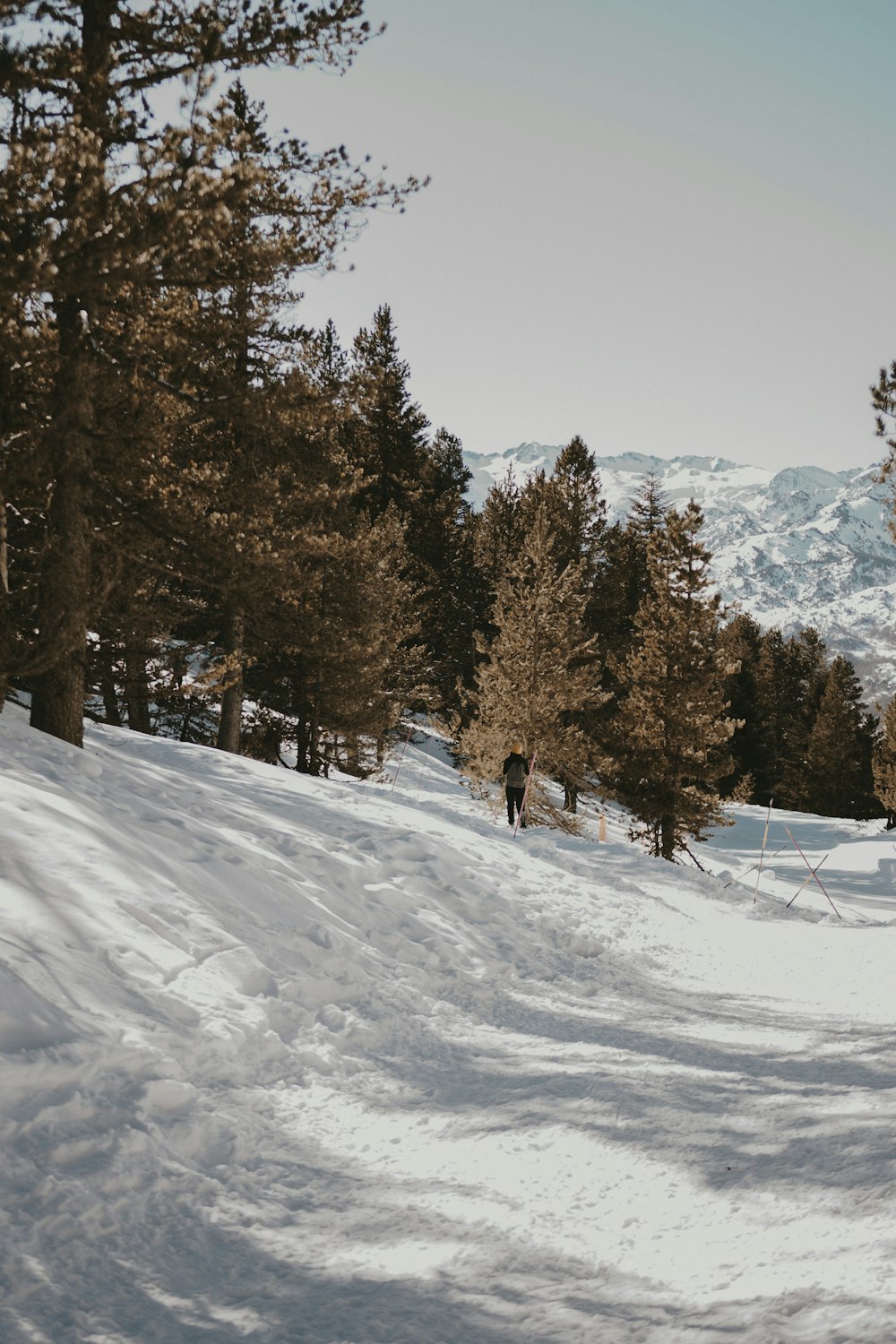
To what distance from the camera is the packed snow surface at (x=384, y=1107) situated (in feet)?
11.0

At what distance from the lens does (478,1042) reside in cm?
661

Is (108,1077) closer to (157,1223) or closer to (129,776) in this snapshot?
(157,1223)

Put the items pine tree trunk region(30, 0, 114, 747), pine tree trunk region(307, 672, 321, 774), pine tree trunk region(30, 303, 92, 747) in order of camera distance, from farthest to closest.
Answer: pine tree trunk region(307, 672, 321, 774) → pine tree trunk region(30, 303, 92, 747) → pine tree trunk region(30, 0, 114, 747)

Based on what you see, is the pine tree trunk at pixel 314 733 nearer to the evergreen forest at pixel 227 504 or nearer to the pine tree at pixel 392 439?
the evergreen forest at pixel 227 504

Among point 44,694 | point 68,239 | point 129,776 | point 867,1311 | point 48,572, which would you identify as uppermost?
point 68,239

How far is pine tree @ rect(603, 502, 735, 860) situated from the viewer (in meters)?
A: 24.0

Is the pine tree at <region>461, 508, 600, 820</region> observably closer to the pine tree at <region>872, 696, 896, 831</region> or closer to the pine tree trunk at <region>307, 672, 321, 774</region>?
the pine tree trunk at <region>307, 672, 321, 774</region>

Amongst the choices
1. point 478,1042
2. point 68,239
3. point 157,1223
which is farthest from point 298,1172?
point 68,239

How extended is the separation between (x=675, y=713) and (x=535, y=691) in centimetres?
384

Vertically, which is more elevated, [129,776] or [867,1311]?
[129,776]

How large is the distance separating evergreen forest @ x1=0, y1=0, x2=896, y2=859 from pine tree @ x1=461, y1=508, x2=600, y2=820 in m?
0.08

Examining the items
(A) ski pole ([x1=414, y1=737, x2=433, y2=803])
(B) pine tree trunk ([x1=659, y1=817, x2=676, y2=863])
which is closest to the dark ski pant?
(A) ski pole ([x1=414, y1=737, x2=433, y2=803])

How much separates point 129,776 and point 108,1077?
19.0ft

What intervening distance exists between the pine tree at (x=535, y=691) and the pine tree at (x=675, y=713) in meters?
1.33
